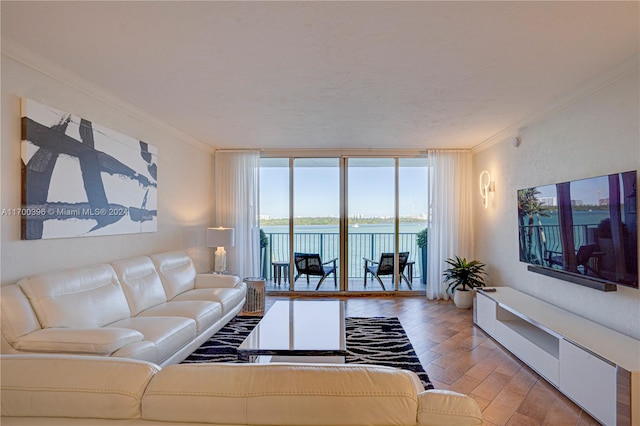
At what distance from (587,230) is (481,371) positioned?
1.45 m

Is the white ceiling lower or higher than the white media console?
higher

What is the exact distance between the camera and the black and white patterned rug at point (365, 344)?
295cm

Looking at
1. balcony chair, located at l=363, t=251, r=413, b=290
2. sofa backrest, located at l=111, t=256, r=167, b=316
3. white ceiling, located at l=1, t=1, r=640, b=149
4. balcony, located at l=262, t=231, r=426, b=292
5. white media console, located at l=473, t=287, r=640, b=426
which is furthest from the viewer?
balcony, located at l=262, t=231, r=426, b=292

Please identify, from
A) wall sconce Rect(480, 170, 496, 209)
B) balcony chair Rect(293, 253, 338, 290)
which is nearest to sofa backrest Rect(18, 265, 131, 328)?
balcony chair Rect(293, 253, 338, 290)

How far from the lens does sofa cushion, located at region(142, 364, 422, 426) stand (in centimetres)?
86

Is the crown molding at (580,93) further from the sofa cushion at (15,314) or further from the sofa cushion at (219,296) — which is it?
the sofa cushion at (15,314)

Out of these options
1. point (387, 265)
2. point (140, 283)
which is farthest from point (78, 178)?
point (387, 265)

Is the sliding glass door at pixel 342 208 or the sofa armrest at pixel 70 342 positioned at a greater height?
the sliding glass door at pixel 342 208

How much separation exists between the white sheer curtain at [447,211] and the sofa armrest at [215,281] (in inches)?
123

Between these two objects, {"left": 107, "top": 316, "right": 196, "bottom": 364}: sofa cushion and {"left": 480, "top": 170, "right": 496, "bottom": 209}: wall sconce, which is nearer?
{"left": 107, "top": 316, "right": 196, "bottom": 364}: sofa cushion

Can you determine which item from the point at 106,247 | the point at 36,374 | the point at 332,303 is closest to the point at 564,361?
the point at 332,303

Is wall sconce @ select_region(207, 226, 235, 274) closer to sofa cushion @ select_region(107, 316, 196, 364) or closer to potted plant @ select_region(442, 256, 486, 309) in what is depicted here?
sofa cushion @ select_region(107, 316, 196, 364)

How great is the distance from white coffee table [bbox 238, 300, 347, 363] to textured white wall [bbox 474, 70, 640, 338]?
6.89 ft

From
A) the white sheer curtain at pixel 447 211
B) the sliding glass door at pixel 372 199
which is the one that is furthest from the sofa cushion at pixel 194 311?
the white sheer curtain at pixel 447 211
